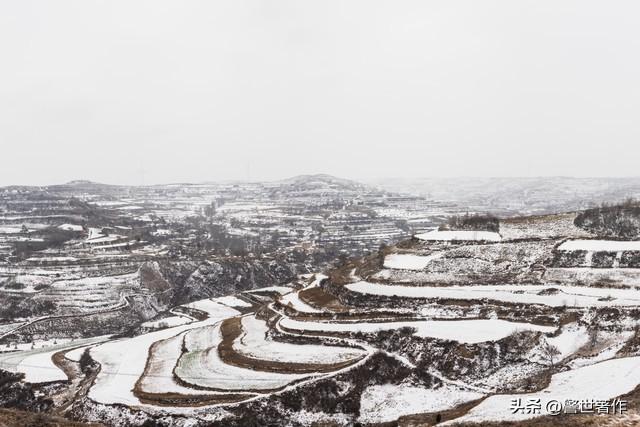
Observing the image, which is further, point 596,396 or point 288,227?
point 288,227

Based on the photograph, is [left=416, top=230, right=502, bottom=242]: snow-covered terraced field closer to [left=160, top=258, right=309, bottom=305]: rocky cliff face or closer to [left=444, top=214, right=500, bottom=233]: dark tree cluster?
[left=444, top=214, right=500, bottom=233]: dark tree cluster

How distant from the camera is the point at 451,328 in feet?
116

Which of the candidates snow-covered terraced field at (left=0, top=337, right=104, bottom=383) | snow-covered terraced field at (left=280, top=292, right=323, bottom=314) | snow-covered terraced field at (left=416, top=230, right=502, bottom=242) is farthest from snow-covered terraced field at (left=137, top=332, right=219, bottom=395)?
snow-covered terraced field at (left=416, top=230, right=502, bottom=242)

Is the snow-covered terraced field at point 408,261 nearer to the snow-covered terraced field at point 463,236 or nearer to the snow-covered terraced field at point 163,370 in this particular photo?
the snow-covered terraced field at point 463,236

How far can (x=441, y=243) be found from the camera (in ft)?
198

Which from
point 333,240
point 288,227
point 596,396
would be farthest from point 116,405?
point 288,227

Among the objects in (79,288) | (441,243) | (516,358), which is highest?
(441,243)

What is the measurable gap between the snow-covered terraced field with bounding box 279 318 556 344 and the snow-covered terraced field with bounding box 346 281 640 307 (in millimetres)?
5376

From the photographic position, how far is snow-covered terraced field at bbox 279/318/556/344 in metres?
33.5

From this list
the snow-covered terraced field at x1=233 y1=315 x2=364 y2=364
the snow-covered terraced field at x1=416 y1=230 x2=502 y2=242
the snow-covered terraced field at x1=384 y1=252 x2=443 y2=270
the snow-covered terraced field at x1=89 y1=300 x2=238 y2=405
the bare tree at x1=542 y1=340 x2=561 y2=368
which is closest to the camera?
the bare tree at x1=542 y1=340 x2=561 y2=368

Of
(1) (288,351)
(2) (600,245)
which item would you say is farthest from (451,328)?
(2) (600,245)

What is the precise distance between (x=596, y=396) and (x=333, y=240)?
125 m

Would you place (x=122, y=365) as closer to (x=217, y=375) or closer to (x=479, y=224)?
(x=217, y=375)

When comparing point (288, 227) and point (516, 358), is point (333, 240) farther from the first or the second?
point (516, 358)
